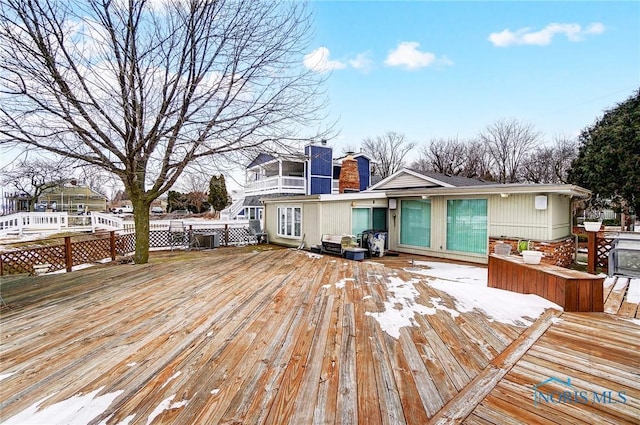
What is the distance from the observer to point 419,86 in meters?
12.2

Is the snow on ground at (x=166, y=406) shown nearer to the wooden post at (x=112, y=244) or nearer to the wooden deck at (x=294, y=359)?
the wooden deck at (x=294, y=359)

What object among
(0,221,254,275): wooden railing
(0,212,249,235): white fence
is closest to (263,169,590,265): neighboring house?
(0,221,254,275): wooden railing

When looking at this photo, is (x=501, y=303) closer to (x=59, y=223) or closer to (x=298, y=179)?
(x=298, y=179)

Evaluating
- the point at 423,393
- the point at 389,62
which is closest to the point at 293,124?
the point at 423,393

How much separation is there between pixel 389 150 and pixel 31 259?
25743 mm

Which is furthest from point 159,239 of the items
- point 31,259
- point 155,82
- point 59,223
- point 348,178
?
point 348,178

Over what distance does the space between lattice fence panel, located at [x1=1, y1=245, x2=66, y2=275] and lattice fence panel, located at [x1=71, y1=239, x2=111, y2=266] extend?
0.36 m

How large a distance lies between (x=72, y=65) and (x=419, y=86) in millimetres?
11424

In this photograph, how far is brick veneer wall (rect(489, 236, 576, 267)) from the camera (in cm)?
707

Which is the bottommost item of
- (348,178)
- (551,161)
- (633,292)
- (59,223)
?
(633,292)

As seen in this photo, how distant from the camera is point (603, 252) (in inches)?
312

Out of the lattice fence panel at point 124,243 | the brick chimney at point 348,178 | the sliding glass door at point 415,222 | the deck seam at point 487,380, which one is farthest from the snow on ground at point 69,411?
the brick chimney at point 348,178

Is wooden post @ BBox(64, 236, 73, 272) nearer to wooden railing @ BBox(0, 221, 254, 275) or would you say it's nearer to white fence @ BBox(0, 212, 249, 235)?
wooden railing @ BBox(0, 221, 254, 275)

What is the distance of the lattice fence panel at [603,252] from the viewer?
780 cm
